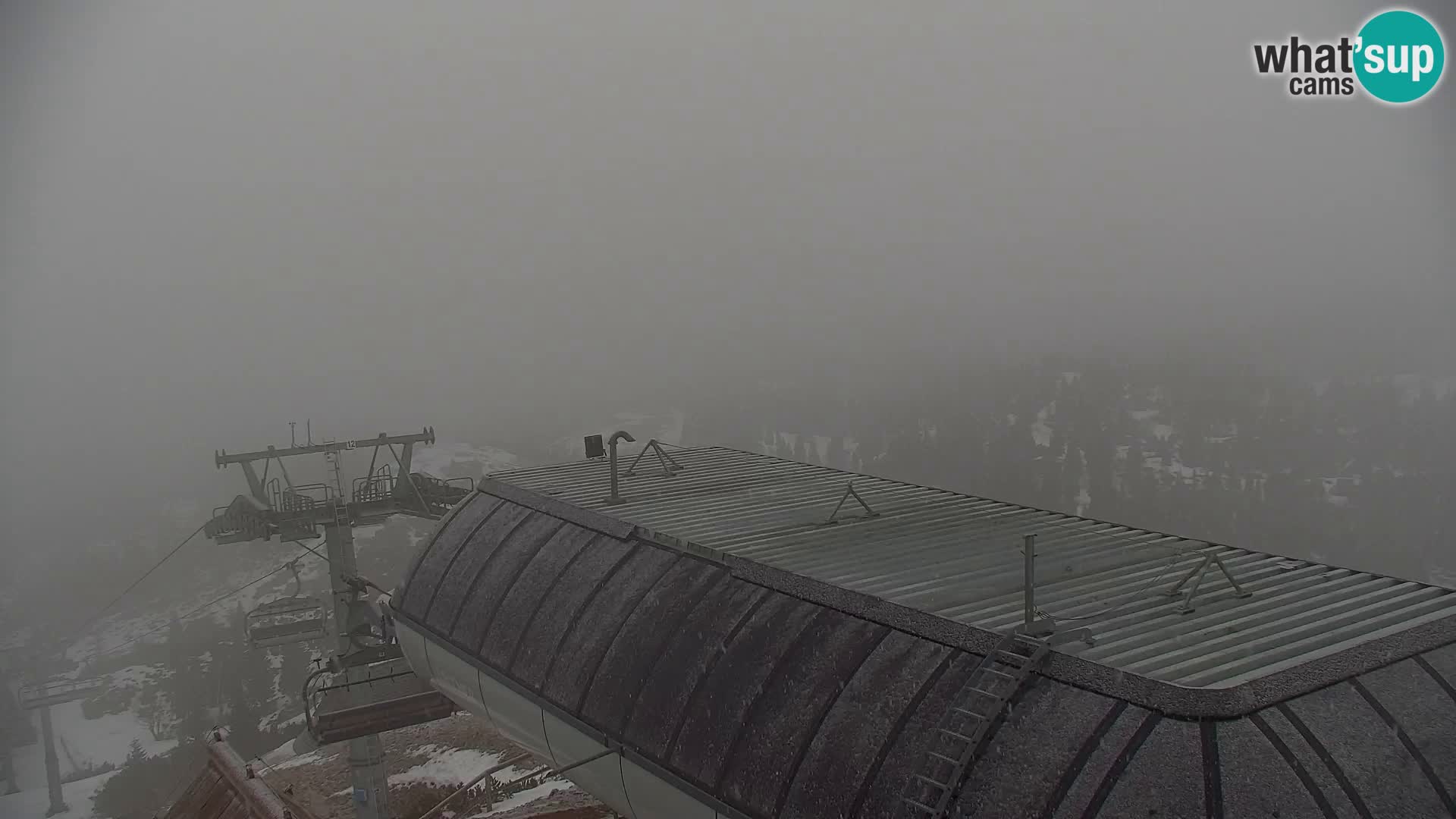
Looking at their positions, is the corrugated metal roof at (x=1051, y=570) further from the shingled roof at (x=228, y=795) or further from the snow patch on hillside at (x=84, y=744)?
the snow patch on hillside at (x=84, y=744)

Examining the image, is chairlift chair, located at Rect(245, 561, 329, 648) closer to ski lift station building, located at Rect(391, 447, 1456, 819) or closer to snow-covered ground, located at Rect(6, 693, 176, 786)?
ski lift station building, located at Rect(391, 447, 1456, 819)

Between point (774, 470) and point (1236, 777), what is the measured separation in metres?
11.6

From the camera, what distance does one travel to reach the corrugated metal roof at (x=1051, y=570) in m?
8.51

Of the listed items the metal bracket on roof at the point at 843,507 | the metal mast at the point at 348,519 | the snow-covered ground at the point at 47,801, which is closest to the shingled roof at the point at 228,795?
the metal mast at the point at 348,519

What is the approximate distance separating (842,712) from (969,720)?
132 cm

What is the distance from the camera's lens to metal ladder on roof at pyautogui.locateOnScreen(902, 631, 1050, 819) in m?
7.87

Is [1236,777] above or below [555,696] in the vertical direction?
above

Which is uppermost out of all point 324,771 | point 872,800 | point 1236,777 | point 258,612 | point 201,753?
point 1236,777

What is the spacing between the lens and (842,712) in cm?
914

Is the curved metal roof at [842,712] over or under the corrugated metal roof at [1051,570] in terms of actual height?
under

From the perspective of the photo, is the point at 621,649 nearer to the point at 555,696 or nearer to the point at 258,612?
the point at 555,696

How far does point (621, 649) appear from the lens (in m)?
12.0

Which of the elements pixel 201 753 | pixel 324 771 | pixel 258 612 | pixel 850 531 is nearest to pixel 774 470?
pixel 850 531

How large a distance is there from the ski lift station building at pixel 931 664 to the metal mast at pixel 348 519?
5278mm
